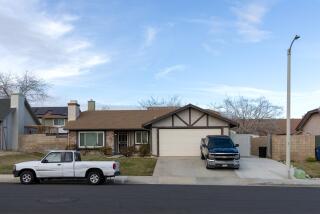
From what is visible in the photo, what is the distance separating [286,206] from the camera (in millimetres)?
15539

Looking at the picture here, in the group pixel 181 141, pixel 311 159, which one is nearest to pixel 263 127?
pixel 181 141

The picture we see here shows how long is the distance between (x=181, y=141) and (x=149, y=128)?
10.7 ft

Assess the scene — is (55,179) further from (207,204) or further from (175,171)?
(207,204)

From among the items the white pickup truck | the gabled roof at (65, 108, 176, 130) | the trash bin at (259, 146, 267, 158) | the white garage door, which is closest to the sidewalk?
the white pickup truck

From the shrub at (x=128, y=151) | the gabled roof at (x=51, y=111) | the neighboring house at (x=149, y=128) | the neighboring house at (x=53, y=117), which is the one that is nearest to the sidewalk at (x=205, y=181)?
the neighboring house at (x=149, y=128)

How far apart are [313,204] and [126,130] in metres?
31.6

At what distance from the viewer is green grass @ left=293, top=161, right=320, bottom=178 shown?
29750 millimetres

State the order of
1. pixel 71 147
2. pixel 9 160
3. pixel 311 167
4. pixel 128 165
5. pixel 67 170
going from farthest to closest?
1. pixel 71 147
2. pixel 9 160
3. pixel 311 167
4. pixel 128 165
5. pixel 67 170

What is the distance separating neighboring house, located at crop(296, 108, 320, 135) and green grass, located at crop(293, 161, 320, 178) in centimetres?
1143

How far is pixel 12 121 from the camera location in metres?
51.7

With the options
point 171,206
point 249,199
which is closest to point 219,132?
point 249,199

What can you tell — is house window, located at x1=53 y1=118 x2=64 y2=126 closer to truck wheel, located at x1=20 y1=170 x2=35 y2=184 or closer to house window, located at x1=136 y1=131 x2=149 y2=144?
house window, located at x1=136 y1=131 x2=149 y2=144

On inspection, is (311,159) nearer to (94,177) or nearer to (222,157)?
(222,157)

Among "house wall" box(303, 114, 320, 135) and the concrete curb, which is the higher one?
"house wall" box(303, 114, 320, 135)
